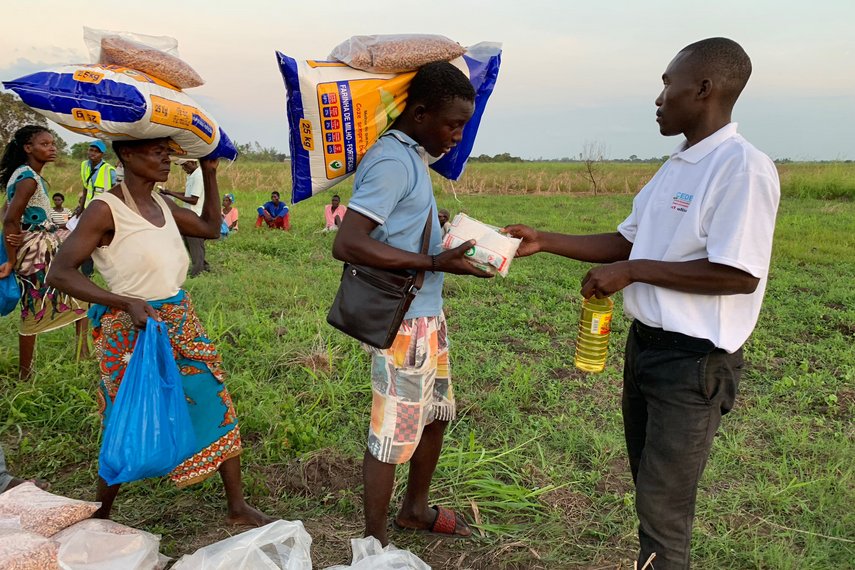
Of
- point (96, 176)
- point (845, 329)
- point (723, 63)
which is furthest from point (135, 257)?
point (845, 329)

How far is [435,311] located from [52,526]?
4.81 ft

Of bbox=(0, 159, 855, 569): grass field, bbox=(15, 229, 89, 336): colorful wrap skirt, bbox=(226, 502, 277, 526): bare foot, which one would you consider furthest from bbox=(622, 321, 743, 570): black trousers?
bbox=(15, 229, 89, 336): colorful wrap skirt

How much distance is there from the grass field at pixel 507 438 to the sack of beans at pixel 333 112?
151 centimetres

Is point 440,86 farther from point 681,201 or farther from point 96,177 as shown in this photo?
point 96,177

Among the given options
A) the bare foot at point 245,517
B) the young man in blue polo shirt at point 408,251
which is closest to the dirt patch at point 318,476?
the bare foot at point 245,517

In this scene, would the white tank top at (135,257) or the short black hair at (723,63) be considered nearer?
the short black hair at (723,63)

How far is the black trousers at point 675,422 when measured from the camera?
68.6 inches

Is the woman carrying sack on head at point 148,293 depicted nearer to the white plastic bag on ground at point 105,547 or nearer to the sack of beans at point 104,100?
the sack of beans at point 104,100

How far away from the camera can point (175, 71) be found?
2.24 metres

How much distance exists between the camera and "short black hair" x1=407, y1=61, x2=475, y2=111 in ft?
6.59

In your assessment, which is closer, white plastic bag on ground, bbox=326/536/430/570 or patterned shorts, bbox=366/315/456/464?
white plastic bag on ground, bbox=326/536/430/570

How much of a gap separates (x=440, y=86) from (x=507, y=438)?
6.54 ft

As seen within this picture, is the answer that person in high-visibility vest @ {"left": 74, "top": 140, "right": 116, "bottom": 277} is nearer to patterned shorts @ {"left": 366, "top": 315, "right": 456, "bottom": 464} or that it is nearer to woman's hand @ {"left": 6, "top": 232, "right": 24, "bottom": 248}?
woman's hand @ {"left": 6, "top": 232, "right": 24, "bottom": 248}

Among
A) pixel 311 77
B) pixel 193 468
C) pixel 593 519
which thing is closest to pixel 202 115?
pixel 311 77
